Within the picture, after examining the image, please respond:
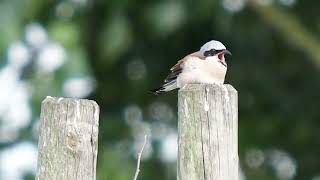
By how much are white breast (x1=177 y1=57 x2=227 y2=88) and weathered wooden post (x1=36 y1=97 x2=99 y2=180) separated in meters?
1.34

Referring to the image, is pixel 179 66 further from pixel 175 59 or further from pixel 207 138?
pixel 175 59

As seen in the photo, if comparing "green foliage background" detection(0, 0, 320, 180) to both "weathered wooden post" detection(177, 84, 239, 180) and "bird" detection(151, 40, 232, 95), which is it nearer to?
"bird" detection(151, 40, 232, 95)

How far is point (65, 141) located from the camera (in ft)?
9.46

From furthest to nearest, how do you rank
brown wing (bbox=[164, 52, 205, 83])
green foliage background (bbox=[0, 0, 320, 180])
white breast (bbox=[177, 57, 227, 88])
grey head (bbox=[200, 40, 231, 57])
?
1. green foliage background (bbox=[0, 0, 320, 180])
2. brown wing (bbox=[164, 52, 205, 83])
3. grey head (bbox=[200, 40, 231, 57])
4. white breast (bbox=[177, 57, 227, 88])

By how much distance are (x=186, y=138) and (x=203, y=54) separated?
4.74 feet

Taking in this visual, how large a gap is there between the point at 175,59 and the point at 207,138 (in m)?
6.00

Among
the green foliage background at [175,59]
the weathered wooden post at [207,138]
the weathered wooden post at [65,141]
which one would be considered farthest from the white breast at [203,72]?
the green foliage background at [175,59]

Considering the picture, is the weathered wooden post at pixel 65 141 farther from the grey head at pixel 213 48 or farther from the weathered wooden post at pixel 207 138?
the grey head at pixel 213 48

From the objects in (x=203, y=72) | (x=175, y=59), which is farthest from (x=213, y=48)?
(x=175, y=59)

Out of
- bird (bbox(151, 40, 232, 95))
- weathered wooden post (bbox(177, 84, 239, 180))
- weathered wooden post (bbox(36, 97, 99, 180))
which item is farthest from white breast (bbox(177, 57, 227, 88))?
weathered wooden post (bbox(36, 97, 99, 180))

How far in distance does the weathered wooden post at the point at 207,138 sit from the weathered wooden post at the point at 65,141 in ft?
0.96

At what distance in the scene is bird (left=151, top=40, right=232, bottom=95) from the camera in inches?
167

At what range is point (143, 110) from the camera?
9.27 m

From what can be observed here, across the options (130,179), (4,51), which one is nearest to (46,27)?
(4,51)
